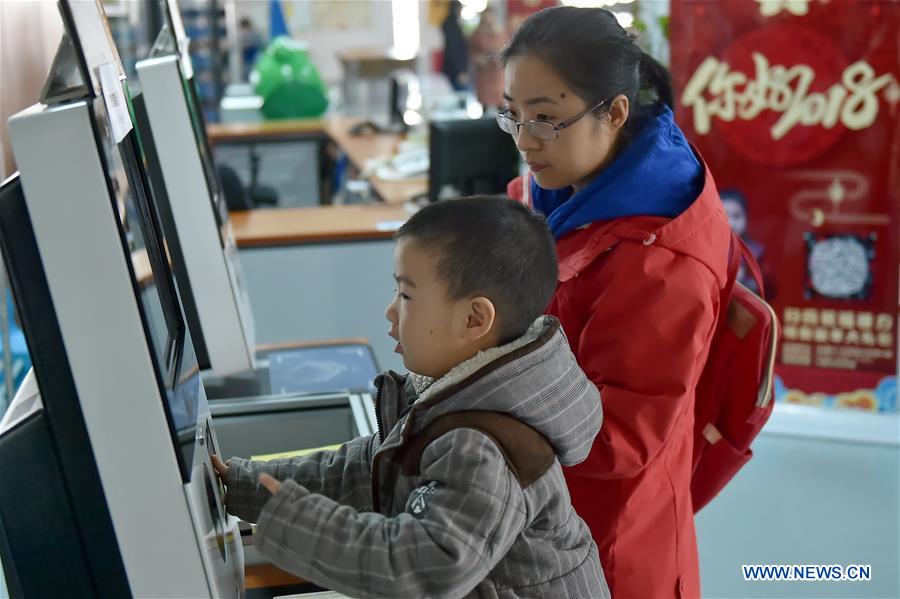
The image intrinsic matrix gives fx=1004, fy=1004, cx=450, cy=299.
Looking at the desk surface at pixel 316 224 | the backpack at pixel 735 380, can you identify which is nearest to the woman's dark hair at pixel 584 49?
the backpack at pixel 735 380

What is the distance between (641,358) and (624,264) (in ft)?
0.39

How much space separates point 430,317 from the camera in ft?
3.16

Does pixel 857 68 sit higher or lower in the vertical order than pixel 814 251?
higher

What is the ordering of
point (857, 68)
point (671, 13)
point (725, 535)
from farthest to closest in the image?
point (671, 13) < point (857, 68) < point (725, 535)

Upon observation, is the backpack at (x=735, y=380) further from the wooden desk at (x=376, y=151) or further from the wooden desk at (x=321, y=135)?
the wooden desk at (x=321, y=135)

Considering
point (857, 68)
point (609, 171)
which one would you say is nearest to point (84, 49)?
point (609, 171)

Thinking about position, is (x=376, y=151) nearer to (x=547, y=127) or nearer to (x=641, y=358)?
(x=547, y=127)

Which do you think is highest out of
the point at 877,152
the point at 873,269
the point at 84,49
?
the point at 84,49

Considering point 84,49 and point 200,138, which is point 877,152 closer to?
point 200,138

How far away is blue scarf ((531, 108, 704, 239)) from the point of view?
129 cm

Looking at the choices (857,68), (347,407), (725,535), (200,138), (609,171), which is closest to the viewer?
(609,171)

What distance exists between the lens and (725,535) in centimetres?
278

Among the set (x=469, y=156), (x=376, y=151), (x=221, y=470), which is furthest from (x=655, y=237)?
(x=376, y=151)

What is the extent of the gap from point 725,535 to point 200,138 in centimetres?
184
